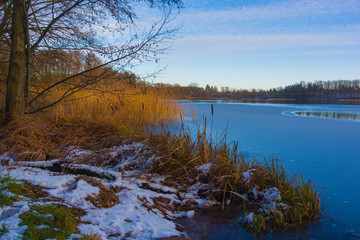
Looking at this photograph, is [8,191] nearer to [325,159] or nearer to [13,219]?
[13,219]

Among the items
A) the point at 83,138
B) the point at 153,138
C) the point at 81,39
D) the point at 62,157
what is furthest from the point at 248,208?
the point at 81,39

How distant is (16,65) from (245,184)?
11.4 feet

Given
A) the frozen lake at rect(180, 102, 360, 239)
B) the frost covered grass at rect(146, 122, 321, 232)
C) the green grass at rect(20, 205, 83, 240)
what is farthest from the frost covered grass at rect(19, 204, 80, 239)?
the frozen lake at rect(180, 102, 360, 239)

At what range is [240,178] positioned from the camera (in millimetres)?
2674

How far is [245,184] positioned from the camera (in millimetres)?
2574

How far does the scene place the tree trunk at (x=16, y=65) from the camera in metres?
3.39

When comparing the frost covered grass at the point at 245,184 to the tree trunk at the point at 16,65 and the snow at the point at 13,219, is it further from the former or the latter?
the tree trunk at the point at 16,65

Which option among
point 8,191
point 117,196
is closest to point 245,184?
point 117,196

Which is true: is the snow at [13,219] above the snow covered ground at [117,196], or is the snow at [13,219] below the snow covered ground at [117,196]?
above

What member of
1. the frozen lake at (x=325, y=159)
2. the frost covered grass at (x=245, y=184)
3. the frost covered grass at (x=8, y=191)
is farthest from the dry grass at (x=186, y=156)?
the frost covered grass at (x=8, y=191)

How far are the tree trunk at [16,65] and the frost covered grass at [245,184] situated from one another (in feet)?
6.75

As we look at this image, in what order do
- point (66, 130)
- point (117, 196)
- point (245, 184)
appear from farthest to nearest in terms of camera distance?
point (66, 130)
point (245, 184)
point (117, 196)

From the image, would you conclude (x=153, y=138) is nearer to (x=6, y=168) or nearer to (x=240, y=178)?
(x=240, y=178)

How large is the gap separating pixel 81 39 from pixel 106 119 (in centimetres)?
145
